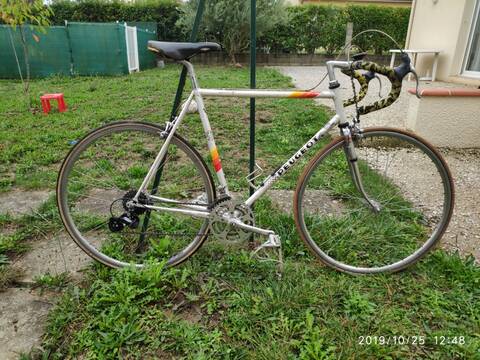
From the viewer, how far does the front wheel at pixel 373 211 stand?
2.05 metres

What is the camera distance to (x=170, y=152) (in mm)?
2125

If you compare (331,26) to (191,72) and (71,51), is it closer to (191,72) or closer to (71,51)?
(71,51)

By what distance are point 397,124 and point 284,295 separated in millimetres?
4253

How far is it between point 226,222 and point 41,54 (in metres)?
11.5

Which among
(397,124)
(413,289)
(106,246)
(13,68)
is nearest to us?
(413,289)

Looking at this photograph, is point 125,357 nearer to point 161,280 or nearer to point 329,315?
point 161,280

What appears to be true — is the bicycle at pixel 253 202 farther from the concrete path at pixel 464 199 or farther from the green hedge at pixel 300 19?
the green hedge at pixel 300 19

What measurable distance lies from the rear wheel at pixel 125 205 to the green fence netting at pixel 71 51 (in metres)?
9.17

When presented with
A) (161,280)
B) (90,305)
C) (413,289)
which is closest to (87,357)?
(90,305)

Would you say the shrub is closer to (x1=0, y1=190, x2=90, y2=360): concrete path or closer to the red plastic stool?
the red plastic stool

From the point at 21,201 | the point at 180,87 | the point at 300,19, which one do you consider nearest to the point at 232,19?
the point at 300,19

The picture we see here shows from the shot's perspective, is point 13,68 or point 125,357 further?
point 13,68

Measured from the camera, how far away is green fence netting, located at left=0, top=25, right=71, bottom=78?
35.2 ft

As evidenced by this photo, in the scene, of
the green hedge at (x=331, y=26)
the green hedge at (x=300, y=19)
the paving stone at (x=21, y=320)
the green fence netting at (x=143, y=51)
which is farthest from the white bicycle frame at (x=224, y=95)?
the green hedge at (x=331, y=26)
